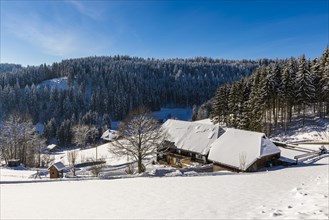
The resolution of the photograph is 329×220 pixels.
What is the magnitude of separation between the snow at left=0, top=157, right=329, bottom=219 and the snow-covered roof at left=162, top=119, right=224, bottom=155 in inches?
802

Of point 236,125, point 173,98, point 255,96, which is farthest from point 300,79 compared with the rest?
point 173,98

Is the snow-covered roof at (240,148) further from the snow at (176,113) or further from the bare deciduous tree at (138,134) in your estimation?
the snow at (176,113)

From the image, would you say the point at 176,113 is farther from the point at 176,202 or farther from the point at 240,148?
the point at 176,202

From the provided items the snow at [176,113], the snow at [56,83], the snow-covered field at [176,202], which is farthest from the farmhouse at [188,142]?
the snow at [56,83]

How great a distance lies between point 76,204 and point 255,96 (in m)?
47.2

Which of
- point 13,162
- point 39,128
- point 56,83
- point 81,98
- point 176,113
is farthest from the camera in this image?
point 56,83

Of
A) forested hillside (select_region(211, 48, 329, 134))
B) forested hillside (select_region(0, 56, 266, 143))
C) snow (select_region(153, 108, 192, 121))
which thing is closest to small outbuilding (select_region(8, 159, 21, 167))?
forested hillside (select_region(211, 48, 329, 134))

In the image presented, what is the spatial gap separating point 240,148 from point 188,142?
10.3 m

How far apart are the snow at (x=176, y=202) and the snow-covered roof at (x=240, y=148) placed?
12.1 m

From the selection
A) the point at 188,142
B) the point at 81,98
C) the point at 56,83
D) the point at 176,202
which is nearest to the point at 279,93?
the point at 188,142

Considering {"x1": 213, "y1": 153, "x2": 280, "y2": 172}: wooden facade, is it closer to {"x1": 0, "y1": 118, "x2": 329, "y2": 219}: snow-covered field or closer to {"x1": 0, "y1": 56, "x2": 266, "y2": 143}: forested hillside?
{"x1": 0, "y1": 118, "x2": 329, "y2": 219}: snow-covered field

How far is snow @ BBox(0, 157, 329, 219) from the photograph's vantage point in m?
11.3

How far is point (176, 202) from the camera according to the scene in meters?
14.7

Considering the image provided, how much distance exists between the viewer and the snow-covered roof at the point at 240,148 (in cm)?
3304
